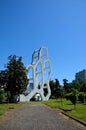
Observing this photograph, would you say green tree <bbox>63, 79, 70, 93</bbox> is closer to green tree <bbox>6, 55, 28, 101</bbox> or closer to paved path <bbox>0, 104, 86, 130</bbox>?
green tree <bbox>6, 55, 28, 101</bbox>

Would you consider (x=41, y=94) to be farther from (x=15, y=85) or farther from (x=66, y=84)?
(x=66, y=84)

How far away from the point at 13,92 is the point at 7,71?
583 centimetres

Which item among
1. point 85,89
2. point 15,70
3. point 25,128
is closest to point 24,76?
point 15,70

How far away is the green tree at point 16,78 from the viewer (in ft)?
251

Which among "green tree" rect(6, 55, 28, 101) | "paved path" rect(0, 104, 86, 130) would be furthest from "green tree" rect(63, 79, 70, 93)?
"paved path" rect(0, 104, 86, 130)

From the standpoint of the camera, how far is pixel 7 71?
78938 millimetres

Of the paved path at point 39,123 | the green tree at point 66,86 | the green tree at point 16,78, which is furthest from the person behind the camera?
the green tree at point 66,86

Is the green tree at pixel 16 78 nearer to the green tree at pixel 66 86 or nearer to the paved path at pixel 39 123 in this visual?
the paved path at pixel 39 123

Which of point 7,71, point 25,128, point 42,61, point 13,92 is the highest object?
point 42,61

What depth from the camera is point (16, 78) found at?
76938 millimetres

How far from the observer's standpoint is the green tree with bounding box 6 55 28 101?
7662 centimetres

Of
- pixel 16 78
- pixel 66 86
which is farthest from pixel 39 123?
pixel 66 86

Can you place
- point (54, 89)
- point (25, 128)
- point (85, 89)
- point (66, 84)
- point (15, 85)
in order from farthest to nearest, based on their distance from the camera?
point (66, 84) < point (54, 89) < point (85, 89) < point (15, 85) < point (25, 128)

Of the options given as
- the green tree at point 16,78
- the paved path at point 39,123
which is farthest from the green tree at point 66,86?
the paved path at point 39,123
